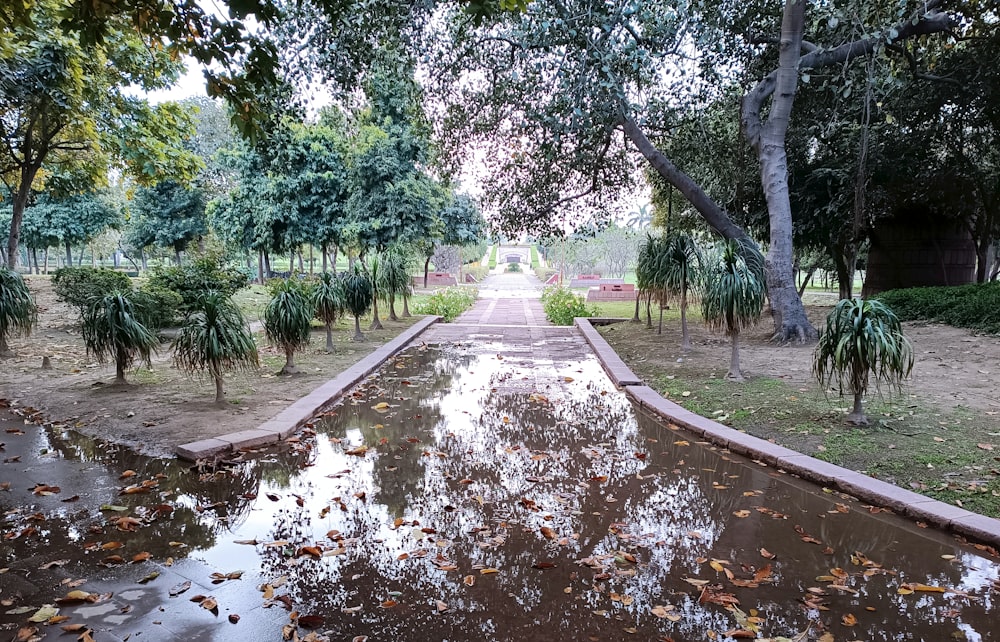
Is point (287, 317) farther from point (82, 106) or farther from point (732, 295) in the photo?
point (82, 106)

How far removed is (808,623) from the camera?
2.54m

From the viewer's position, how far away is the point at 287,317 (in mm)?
7605

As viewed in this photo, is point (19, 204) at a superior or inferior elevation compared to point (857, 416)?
superior

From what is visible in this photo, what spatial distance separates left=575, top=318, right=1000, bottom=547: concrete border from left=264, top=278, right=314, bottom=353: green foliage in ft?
14.4

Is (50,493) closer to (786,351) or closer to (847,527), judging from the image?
(847,527)

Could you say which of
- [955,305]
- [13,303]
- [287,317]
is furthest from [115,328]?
[955,305]

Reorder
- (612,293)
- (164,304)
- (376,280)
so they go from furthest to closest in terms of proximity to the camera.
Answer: (612,293) → (376,280) → (164,304)

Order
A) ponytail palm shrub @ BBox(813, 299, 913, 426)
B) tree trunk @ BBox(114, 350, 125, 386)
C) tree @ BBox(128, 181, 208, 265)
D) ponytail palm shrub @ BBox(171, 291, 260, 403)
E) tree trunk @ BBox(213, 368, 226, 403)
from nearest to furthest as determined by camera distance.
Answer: ponytail palm shrub @ BBox(813, 299, 913, 426) < ponytail palm shrub @ BBox(171, 291, 260, 403) < tree trunk @ BBox(213, 368, 226, 403) < tree trunk @ BBox(114, 350, 125, 386) < tree @ BBox(128, 181, 208, 265)

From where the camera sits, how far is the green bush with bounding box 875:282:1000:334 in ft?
33.4

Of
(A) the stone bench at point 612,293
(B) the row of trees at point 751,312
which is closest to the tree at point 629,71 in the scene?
(B) the row of trees at point 751,312

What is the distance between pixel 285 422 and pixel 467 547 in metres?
2.91

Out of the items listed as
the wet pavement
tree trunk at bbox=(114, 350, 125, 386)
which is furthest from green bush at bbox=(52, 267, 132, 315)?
the wet pavement

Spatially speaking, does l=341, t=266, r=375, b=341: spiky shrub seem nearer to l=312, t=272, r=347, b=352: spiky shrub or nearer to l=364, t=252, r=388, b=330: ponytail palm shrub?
l=364, t=252, r=388, b=330: ponytail palm shrub

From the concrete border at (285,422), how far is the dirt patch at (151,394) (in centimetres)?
19
